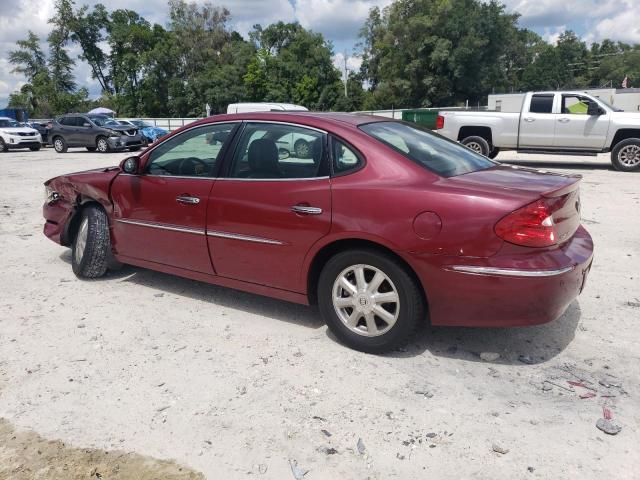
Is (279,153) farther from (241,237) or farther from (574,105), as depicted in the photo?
(574,105)

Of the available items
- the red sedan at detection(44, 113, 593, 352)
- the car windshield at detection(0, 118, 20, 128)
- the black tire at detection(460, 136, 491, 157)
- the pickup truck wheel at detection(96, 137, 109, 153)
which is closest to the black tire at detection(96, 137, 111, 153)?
the pickup truck wheel at detection(96, 137, 109, 153)

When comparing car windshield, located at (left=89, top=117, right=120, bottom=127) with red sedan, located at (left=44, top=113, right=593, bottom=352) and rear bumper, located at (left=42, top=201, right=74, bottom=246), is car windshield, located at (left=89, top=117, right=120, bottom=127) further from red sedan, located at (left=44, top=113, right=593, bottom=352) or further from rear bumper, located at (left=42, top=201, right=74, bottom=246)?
red sedan, located at (left=44, top=113, right=593, bottom=352)

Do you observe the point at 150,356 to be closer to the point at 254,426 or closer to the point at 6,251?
the point at 254,426

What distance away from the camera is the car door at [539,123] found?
45.2 ft

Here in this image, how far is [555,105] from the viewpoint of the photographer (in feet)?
45.3

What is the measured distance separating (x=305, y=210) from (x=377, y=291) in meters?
0.72

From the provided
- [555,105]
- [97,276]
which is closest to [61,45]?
[555,105]

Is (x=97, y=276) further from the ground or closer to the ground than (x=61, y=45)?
closer to the ground

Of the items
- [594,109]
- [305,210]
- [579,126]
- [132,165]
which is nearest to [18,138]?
[579,126]

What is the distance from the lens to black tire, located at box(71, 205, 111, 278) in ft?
16.5

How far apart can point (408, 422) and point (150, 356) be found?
5.91ft

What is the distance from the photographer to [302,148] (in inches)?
153

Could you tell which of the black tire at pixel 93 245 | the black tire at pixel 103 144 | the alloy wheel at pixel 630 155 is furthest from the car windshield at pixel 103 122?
the black tire at pixel 93 245

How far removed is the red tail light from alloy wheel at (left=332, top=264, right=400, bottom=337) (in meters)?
0.76
